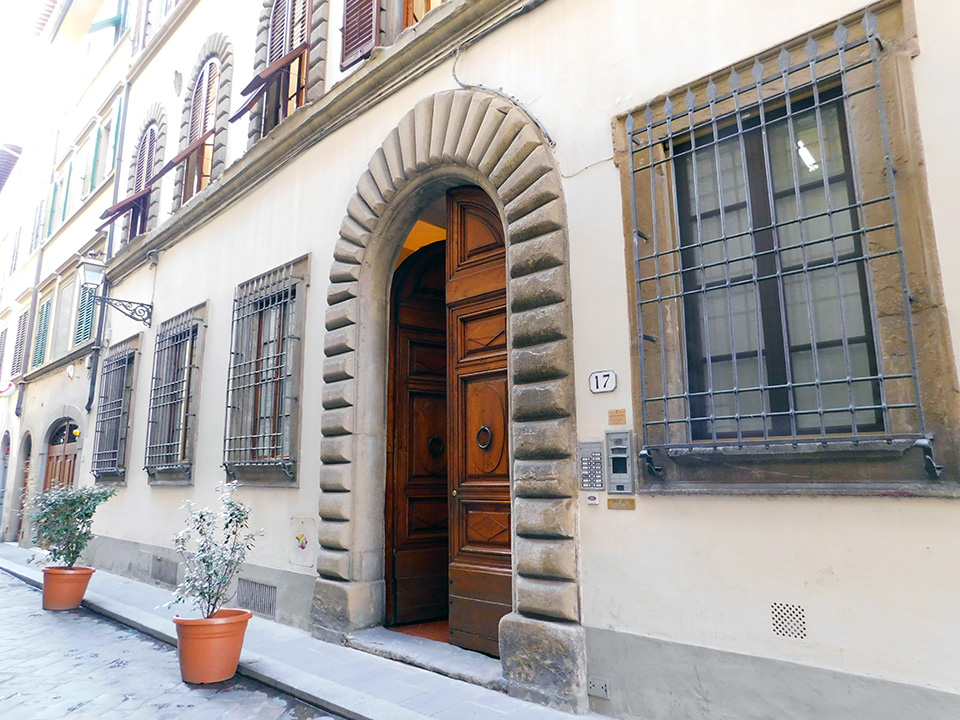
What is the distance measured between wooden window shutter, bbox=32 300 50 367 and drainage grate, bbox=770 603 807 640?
56.8ft

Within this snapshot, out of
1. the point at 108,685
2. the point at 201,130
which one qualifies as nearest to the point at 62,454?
the point at 201,130

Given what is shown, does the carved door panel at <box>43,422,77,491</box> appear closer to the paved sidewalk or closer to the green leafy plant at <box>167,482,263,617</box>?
the paved sidewalk

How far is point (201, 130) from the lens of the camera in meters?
10.4

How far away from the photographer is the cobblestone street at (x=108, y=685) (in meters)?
4.36

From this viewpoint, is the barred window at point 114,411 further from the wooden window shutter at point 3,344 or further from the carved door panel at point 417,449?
the wooden window shutter at point 3,344

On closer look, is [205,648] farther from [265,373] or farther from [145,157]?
[145,157]

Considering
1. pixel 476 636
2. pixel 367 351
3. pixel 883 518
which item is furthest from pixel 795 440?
pixel 367 351

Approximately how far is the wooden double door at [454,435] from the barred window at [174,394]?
347 cm

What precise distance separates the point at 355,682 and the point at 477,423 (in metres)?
2.09

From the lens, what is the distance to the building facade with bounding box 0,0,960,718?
3.16 meters

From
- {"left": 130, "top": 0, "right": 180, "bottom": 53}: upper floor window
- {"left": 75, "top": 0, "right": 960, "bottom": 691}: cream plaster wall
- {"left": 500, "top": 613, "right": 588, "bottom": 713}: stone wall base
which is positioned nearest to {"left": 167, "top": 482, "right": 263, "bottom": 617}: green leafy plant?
{"left": 75, "top": 0, "right": 960, "bottom": 691}: cream plaster wall

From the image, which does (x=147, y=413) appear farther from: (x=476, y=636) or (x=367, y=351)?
(x=476, y=636)

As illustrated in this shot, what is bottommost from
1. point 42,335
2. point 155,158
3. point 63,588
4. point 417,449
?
point 63,588

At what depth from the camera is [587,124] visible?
15.2ft
